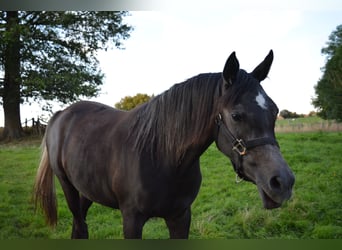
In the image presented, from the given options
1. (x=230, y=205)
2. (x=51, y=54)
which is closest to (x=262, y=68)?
(x=230, y=205)

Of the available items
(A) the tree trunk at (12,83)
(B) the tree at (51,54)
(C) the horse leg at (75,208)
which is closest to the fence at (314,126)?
(B) the tree at (51,54)

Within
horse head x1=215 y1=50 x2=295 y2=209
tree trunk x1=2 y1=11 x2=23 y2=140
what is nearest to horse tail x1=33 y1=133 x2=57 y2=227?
tree trunk x1=2 y1=11 x2=23 y2=140

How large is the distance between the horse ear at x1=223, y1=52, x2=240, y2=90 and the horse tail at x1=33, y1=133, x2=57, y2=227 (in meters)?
1.46

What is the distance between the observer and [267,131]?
1.14 metres

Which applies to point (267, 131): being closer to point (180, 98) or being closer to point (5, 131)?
point (180, 98)

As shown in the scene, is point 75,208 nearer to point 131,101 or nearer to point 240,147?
point 131,101

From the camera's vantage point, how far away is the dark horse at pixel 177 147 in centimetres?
114

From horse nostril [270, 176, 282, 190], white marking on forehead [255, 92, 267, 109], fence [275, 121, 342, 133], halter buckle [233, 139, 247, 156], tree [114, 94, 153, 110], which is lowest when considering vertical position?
horse nostril [270, 176, 282, 190]

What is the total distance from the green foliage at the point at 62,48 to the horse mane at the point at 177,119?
3.04 feet

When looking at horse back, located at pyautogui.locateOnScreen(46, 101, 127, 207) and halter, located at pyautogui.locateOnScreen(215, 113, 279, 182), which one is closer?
halter, located at pyautogui.locateOnScreen(215, 113, 279, 182)

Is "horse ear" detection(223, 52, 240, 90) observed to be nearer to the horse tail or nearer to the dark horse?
the dark horse

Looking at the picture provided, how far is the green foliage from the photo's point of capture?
2.14 metres

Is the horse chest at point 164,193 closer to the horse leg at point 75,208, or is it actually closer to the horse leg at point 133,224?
the horse leg at point 133,224

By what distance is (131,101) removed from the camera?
7.09 ft
